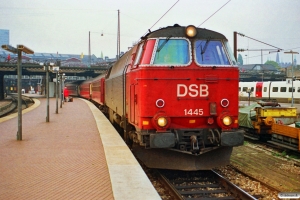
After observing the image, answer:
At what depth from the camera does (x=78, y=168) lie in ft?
27.8

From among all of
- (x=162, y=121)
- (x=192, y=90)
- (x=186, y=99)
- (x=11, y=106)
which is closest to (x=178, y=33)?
(x=192, y=90)

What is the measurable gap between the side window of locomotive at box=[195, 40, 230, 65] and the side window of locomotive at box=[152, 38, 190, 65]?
1.00ft

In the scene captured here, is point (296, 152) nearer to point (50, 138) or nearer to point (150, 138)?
point (150, 138)

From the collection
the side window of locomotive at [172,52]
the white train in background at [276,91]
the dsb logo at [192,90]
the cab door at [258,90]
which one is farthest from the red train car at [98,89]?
the cab door at [258,90]

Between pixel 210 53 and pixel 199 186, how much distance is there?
3.52 meters

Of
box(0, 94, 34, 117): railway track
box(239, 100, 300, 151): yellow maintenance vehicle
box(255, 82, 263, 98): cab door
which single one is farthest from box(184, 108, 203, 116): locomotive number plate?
box(255, 82, 263, 98): cab door

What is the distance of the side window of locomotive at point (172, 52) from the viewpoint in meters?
9.36

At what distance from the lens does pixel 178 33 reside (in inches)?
381

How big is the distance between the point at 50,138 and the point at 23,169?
16.7ft

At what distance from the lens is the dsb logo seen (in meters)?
9.31

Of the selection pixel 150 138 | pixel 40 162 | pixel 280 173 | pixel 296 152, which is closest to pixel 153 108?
pixel 150 138

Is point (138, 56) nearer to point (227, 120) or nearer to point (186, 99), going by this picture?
point (186, 99)

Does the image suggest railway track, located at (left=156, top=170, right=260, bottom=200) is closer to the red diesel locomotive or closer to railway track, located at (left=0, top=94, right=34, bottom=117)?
the red diesel locomotive

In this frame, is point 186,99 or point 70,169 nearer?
point 70,169
